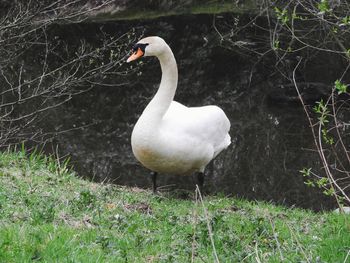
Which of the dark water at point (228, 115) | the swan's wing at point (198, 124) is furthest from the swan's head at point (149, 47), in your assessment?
the dark water at point (228, 115)

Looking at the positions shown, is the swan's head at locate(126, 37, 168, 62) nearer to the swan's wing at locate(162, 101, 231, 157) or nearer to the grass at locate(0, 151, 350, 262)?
the swan's wing at locate(162, 101, 231, 157)

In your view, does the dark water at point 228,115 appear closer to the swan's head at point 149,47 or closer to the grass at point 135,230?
the swan's head at point 149,47

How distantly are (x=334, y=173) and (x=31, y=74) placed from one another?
8247 millimetres

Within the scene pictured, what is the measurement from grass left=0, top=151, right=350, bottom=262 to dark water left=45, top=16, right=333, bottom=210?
229 cm

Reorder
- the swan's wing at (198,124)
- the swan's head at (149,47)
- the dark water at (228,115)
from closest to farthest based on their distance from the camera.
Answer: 1. the swan's wing at (198,124)
2. the swan's head at (149,47)
3. the dark water at (228,115)

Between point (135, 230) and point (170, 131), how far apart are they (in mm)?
2482

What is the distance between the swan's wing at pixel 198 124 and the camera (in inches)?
276

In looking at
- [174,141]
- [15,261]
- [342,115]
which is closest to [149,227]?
[15,261]

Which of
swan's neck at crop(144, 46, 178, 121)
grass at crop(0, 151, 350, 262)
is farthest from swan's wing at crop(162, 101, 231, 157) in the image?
grass at crop(0, 151, 350, 262)

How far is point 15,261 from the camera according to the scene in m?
3.27

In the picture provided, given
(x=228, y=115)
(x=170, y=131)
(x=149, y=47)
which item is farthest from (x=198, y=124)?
(x=228, y=115)

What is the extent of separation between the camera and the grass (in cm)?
357

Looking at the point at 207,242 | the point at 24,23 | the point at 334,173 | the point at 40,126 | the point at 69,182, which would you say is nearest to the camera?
the point at 207,242

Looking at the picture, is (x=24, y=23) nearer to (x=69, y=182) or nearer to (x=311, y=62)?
(x=69, y=182)
